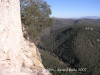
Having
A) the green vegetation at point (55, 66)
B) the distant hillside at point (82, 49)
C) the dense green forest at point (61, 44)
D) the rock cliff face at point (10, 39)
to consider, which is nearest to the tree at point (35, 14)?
the dense green forest at point (61, 44)

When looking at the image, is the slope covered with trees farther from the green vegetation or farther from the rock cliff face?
the green vegetation

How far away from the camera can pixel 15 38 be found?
1108cm

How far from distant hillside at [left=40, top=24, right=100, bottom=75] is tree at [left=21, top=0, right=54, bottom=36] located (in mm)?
91712

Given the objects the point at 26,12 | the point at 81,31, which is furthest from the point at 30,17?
the point at 81,31

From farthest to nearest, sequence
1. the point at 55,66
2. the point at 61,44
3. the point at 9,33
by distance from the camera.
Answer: the point at 61,44
the point at 55,66
the point at 9,33

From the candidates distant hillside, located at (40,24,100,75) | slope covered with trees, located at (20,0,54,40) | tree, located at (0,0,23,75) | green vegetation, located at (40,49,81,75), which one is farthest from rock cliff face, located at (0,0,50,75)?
distant hillside, located at (40,24,100,75)

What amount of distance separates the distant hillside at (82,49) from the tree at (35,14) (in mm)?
91712

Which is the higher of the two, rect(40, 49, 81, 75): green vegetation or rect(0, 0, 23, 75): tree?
rect(0, 0, 23, 75): tree

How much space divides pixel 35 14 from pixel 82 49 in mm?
140354

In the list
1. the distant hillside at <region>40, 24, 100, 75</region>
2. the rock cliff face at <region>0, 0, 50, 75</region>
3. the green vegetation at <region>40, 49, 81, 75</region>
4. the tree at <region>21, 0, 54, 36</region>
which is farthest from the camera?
the distant hillside at <region>40, 24, 100, 75</region>

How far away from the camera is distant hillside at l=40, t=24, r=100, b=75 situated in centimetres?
12680

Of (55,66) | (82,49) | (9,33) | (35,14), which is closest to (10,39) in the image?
(9,33)

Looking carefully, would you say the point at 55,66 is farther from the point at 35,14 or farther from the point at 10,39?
the point at 10,39

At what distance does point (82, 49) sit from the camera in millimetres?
157125
